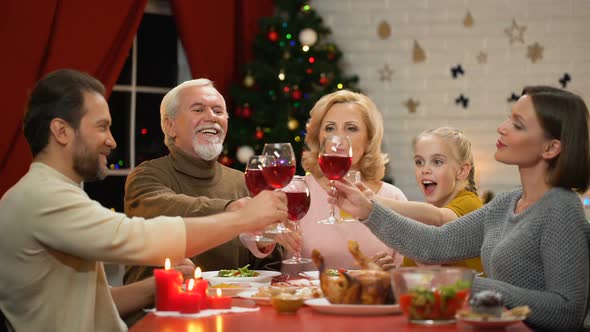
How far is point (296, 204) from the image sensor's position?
2.43 m

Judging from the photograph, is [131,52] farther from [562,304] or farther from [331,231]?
[562,304]

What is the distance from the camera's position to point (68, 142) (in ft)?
7.50

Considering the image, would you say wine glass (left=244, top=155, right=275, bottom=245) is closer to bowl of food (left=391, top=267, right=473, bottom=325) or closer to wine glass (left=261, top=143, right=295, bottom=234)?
wine glass (left=261, top=143, right=295, bottom=234)

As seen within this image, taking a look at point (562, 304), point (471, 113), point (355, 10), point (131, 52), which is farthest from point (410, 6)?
point (562, 304)

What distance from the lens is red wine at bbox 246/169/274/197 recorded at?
244 centimetres

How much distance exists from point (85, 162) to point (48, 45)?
2.87 meters

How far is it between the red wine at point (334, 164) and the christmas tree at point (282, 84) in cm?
301

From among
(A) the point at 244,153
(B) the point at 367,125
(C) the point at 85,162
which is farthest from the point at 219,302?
(A) the point at 244,153

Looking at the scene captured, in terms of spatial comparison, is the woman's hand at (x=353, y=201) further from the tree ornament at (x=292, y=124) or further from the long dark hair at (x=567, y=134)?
the tree ornament at (x=292, y=124)

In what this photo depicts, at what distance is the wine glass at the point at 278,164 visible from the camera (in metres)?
2.32

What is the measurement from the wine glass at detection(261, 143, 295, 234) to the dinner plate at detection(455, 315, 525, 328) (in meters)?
0.74

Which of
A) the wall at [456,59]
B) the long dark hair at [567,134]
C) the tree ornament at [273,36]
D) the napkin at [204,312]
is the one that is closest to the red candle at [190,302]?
the napkin at [204,312]

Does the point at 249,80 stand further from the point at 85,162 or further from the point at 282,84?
the point at 85,162

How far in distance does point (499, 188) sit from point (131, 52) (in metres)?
2.96
